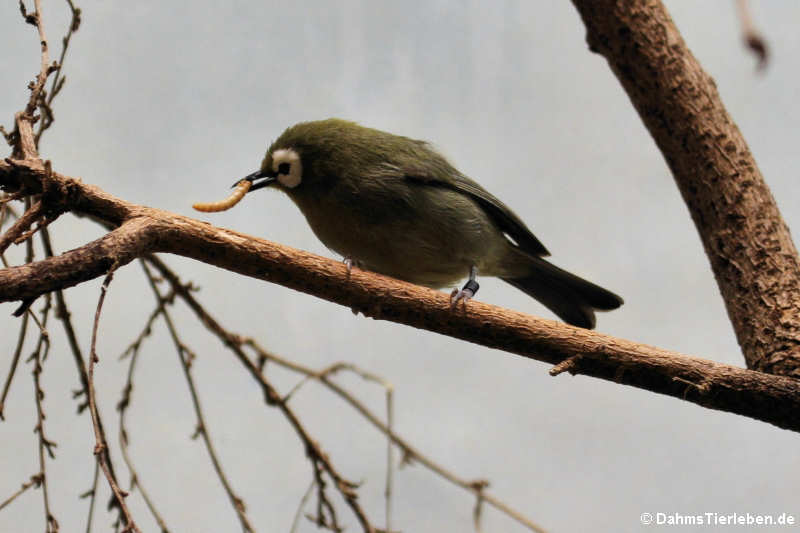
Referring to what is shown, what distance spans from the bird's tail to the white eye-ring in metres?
1.07

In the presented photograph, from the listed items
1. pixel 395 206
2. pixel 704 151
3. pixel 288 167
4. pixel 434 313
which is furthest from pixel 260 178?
pixel 704 151

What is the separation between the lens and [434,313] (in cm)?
237

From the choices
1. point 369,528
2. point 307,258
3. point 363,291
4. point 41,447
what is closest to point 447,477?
point 369,528

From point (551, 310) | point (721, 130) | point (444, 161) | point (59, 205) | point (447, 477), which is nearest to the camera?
point (59, 205)

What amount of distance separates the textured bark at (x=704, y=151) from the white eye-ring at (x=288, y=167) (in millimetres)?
1224

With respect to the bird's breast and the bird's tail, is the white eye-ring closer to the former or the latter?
the bird's breast

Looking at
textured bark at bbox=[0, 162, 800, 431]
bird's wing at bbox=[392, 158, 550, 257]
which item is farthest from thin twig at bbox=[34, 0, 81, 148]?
bird's wing at bbox=[392, 158, 550, 257]

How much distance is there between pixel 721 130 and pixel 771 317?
2.36 ft

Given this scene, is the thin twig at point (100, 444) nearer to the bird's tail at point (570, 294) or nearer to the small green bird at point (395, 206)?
the small green bird at point (395, 206)

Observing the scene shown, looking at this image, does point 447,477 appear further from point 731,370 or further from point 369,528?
point 731,370

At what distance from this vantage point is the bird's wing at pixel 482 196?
305cm

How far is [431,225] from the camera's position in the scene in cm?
298

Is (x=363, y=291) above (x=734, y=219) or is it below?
below

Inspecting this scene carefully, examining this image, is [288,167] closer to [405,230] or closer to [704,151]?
[405,230]
